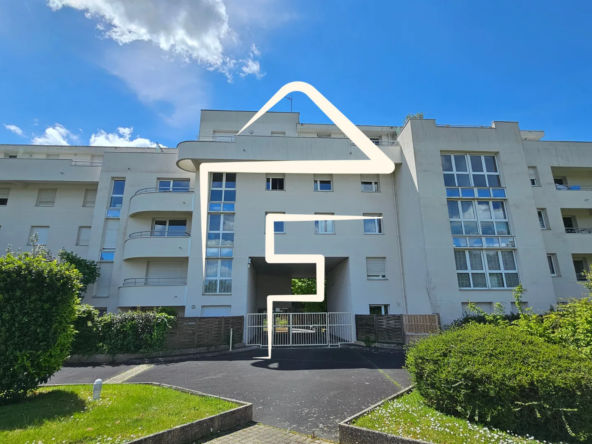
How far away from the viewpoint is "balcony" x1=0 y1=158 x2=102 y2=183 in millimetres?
20453

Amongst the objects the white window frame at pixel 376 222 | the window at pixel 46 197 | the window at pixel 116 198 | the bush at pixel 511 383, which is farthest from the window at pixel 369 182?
the window at pixel 46 197

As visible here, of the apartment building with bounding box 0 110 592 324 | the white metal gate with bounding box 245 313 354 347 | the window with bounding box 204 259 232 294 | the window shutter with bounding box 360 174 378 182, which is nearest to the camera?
the apartment building with bounding box 0 110 592 324

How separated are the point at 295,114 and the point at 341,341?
16694 mm

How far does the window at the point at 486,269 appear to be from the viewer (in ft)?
51.5

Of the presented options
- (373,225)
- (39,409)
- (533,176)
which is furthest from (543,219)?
(39,409)

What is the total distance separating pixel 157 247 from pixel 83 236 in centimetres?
626

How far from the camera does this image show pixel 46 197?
21188 mm

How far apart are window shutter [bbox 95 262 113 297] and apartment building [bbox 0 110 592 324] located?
0.08m

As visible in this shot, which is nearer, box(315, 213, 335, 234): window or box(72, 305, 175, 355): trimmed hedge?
box(72, 305, 175, 355): trimmed hedge

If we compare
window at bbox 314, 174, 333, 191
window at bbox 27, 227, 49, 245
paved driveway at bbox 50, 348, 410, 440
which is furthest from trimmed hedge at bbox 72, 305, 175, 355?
window at bbox 314, 174, 333, 191

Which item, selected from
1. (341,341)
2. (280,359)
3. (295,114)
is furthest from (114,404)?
(295,114)

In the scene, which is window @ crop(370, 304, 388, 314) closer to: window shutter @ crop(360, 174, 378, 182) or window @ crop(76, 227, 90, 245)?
window shutter @ crop(360, 174, 378, 182)

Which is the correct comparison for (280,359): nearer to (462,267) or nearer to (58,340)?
(58,340)
